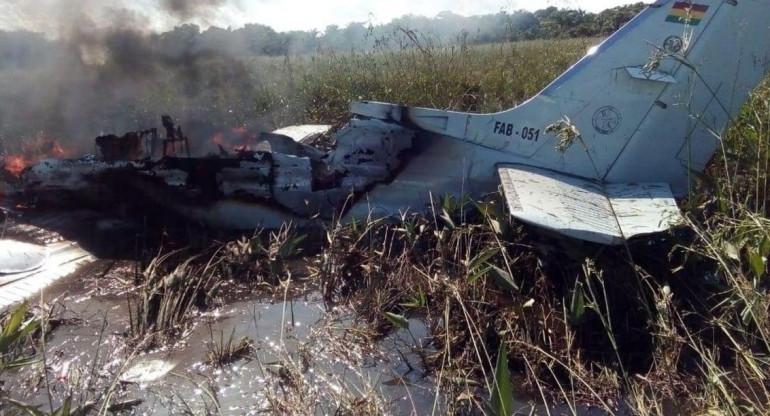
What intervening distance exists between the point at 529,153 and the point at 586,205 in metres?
1.08

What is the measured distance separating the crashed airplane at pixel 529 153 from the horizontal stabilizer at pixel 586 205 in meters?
0.02

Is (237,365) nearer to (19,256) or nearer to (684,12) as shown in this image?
(19,256)

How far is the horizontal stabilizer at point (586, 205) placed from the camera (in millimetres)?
3809

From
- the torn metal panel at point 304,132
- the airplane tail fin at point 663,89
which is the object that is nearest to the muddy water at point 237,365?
the airplane tail fin at point 663,89

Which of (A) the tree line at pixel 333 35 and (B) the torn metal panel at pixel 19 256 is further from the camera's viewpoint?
(A) the tree line at pixel 333 35

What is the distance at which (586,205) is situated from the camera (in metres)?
4.38

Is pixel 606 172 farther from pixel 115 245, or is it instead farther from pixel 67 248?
pixel 67 248

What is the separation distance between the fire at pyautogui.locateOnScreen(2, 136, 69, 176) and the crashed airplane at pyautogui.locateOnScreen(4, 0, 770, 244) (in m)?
0.42

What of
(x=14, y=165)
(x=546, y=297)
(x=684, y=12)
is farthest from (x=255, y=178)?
(x=684, y=12)

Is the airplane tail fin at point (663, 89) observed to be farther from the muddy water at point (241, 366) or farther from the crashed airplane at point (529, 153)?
the muddy water at point (241, 366)

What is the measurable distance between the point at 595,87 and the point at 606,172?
736 mm

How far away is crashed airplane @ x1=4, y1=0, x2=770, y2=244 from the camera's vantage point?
485cm

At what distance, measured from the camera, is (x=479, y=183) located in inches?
212

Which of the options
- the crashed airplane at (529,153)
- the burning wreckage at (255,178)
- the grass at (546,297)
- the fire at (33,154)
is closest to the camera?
the grass at (546,297)
